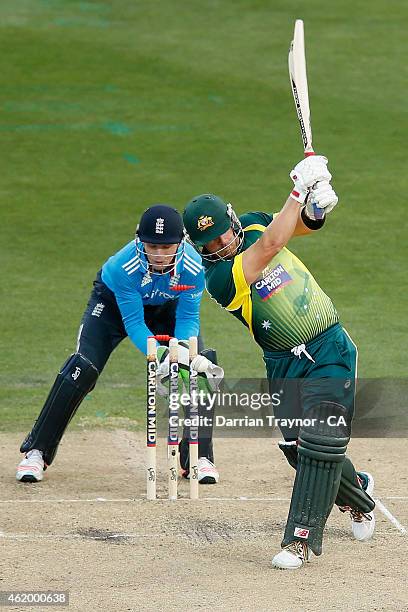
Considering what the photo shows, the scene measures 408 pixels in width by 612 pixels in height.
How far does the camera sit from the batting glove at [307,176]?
6.05 meters

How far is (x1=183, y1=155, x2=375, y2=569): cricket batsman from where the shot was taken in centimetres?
626

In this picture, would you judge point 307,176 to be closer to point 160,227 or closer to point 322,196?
point 322,196

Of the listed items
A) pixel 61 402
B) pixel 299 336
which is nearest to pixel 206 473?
pixel 61 402

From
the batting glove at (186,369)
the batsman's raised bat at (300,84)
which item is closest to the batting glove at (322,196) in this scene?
the batsman's raised bat at (300,84)

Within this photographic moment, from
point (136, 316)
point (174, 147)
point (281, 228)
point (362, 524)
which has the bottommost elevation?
point (362, 524)

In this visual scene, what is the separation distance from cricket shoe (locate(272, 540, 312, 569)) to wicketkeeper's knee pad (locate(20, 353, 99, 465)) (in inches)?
81.3

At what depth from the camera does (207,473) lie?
25.6ft

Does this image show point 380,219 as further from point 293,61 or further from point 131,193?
point 293,61

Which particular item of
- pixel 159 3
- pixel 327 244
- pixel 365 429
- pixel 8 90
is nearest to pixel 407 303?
pixel 327 244

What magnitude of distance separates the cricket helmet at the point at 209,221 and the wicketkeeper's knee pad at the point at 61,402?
5.86 ft

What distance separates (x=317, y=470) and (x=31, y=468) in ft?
7.32

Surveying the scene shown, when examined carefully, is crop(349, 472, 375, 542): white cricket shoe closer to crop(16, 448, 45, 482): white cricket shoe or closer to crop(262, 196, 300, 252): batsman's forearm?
crop(262, 196, 300, 252): batsman's forearm

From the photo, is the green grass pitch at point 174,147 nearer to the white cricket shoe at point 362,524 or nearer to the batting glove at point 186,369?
the batting glove at point 186,369

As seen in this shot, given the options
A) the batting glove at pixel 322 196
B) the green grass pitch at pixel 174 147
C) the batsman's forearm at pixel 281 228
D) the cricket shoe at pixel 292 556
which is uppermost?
the green grass pitch at pixel 174 147
